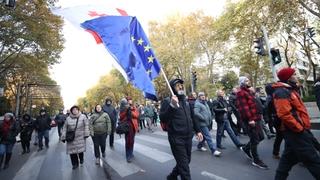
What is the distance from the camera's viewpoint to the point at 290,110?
424 centimetres

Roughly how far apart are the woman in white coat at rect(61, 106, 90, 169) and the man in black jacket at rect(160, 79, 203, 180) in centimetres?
415

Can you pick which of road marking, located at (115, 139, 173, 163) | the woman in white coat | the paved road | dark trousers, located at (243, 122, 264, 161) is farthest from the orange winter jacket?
the woman in white coat

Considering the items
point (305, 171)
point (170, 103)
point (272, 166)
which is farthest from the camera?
point (272, 166)

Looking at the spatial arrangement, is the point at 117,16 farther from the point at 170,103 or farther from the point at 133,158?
the point at 133,158

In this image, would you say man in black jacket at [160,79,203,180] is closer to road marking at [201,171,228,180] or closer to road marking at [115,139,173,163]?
road marking at [201,171,228,180]

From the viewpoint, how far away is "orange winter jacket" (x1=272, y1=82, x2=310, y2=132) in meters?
4.18

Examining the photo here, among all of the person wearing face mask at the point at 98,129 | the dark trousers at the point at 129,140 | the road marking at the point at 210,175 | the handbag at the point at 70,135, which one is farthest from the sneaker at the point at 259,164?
the handbag at the point at 70,135

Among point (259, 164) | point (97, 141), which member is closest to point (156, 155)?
point (97, 141)

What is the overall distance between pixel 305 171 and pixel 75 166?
556cm

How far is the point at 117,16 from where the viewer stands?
561 cm

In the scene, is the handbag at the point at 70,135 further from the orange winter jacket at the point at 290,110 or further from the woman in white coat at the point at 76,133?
the orange winter jacket at the point at 290,110

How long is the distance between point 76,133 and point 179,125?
4.46 metres

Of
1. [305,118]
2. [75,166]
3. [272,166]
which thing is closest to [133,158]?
[75,166]

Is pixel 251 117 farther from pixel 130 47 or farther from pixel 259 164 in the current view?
pixel 130 47
